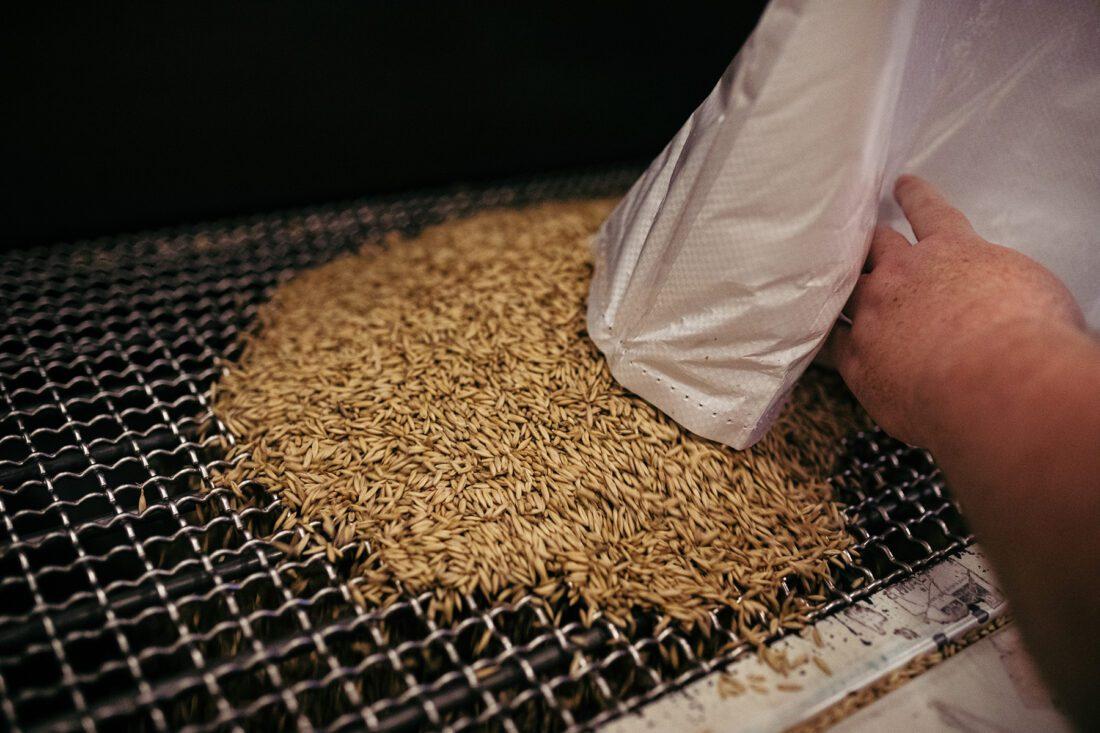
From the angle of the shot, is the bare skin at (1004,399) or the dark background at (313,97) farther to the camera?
the dark background at (313,97)

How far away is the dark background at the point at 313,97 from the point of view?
146 centimetres

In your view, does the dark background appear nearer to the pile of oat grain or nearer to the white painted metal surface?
the pile of oat grain

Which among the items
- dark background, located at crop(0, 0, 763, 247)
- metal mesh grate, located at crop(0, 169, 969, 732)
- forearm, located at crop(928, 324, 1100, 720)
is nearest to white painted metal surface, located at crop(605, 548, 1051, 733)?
metal mesh grate, located at crop(0, 169, 969, 732)

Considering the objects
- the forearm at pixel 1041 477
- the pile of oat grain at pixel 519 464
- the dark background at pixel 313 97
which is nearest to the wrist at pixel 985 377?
the forearm at pixel 1041 477

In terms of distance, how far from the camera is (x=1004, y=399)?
0.69 metres

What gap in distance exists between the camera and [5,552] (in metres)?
0.78

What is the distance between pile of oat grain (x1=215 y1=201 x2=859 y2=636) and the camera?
83 centimetres

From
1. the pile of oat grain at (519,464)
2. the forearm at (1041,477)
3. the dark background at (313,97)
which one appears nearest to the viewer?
the forearm at (1041,477)

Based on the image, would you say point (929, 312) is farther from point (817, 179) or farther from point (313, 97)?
point (313, 97)

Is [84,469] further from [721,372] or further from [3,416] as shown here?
[721,372]

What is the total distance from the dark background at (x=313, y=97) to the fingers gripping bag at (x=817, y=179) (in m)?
1.00

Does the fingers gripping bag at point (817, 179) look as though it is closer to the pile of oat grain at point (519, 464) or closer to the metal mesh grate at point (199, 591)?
the pile of oat grain at point (519, 464)

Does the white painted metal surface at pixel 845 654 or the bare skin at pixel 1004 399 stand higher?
the bare skin at pixel 1004 399

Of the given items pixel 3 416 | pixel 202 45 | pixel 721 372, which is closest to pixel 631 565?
pixel 721 372
